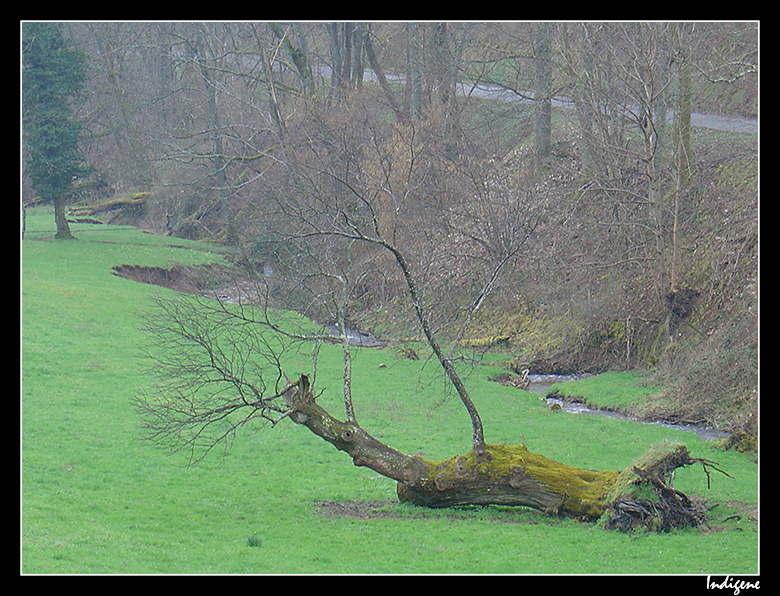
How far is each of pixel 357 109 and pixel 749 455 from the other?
25757 mm

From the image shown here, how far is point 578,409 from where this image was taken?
22.4 meters

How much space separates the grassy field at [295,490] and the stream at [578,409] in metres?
0.76

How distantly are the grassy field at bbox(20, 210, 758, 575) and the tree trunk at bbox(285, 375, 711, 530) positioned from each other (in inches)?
12.0

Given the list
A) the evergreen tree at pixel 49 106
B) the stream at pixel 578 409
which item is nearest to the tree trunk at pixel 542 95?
the stream at pixel 578 409

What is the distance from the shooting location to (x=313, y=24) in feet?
151

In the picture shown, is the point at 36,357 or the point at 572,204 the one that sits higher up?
the point at 572,204

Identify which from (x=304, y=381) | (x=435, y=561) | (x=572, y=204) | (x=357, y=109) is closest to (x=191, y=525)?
(x=304, y=381)

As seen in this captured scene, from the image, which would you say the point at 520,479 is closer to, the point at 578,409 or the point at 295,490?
the point at 295,490

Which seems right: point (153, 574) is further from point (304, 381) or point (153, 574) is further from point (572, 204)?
point (572, 204)

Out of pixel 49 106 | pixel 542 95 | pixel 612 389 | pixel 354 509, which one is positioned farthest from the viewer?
→ pixel 49 106

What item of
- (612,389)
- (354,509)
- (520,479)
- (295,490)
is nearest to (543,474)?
(520,479)

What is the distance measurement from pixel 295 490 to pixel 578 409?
11.0 meters

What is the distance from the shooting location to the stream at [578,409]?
739 inches
